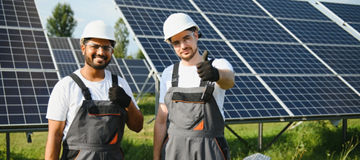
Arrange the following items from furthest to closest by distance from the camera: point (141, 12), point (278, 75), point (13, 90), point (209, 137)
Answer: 1. point (141, 12)
2. point (278, 75)
3. point (13, 90)
4. point (209, 137)

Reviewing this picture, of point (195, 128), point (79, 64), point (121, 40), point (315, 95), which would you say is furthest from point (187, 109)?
point (121, 40)

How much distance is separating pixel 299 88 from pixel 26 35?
6.29 meters

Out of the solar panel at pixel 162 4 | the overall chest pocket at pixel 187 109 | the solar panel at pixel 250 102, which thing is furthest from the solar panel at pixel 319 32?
the overall chest pocket at pixel 187 109

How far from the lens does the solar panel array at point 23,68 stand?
18.4ft

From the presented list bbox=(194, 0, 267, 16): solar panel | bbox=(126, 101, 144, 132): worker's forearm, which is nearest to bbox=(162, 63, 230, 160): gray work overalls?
bbox=(126, 101, 144, 132): worker's forearm

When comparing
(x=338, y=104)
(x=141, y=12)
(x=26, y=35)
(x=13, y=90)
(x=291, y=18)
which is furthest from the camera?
(x=291, y=18)

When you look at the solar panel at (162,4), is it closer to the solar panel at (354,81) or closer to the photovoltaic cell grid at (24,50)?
the photovoltaic cell grid at (24,50)

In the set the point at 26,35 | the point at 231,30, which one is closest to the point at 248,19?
the point at 231,30

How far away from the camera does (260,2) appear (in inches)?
489

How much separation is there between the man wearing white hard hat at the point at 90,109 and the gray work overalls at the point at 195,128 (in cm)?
50

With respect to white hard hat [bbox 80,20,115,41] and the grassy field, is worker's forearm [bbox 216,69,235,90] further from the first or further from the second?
the grassy field

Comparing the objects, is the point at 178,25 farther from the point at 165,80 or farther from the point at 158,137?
the point at 158,137

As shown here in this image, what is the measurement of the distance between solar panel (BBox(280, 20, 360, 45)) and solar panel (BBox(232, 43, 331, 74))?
3.59 ft

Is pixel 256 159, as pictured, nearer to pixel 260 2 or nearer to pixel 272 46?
pixel 272 46
